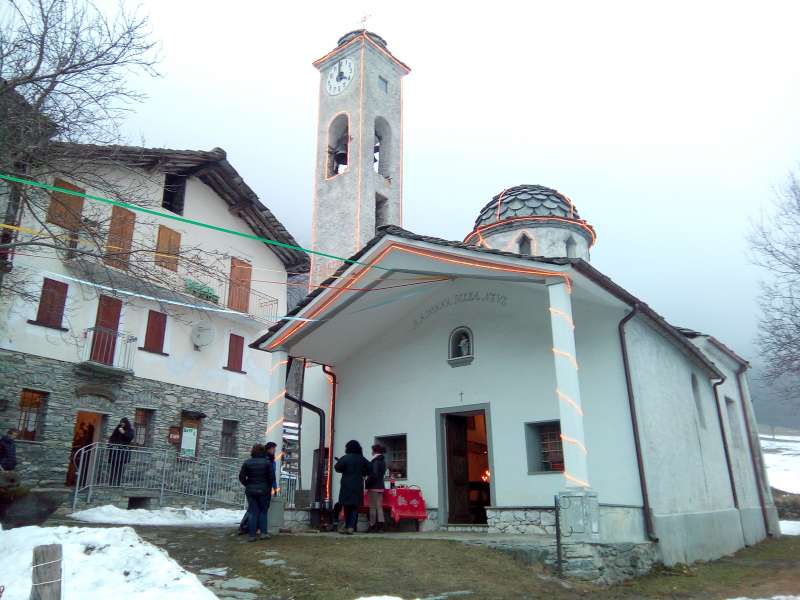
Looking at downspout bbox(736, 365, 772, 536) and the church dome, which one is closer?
downspout bbox(736, 365, 772, 536)

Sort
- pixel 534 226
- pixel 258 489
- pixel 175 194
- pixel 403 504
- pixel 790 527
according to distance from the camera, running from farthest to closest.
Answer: pixel 175 194
pixel 790 527
pixel 534 226
pixel 403 504
pixel 258 489

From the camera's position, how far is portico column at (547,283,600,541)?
752 centimetres

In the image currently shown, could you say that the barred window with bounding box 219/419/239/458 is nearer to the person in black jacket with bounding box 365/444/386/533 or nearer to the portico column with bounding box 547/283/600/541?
the person in black jacket with bounding box 365/444/386/533

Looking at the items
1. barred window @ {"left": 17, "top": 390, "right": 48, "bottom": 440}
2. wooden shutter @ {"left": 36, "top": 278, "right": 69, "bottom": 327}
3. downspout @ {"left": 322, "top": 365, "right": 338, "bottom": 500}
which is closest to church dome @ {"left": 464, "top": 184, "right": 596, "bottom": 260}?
downspout @ {"left": 322, "top": 365, "right": 338, "bottom": 500}

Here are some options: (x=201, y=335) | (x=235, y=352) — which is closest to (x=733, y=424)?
(x=235, y=352)

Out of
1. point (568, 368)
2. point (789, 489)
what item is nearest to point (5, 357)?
point (568, 368)

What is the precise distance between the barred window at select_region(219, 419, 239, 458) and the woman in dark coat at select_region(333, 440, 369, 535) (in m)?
11.9

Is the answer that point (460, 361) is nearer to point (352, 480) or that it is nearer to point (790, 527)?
point (352, 480)

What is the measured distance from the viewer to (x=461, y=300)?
1176 cm

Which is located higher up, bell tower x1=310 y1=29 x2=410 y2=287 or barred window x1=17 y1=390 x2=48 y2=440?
bell tower x1=310 y1=29 x2=410 y2=287

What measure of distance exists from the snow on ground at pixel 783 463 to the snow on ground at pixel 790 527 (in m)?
Answer: 7.93

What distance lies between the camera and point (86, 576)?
17.8 feet

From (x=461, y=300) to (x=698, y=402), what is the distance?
213 inches

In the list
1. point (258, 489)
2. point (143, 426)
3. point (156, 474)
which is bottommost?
point (258, 489)
